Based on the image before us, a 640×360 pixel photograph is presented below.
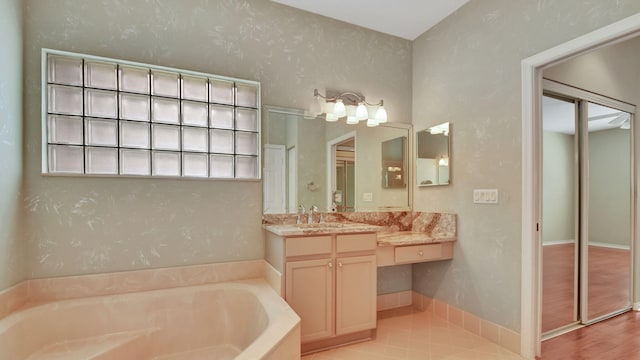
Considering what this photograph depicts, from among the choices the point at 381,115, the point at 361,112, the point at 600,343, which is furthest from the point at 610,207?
the point at 361,112

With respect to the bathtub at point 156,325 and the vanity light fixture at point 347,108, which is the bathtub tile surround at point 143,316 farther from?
the vanity light fixture at point 347,108

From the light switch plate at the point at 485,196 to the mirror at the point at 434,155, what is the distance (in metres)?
0.30

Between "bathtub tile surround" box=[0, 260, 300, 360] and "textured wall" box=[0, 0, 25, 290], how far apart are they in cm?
19

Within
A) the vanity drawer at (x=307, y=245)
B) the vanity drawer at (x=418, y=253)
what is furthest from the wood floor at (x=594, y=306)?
the vanity drawer at (x=307, y=245)

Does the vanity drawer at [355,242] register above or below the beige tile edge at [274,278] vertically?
above

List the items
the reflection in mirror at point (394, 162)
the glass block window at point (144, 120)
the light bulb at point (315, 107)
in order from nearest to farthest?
the glass block window at point (144, 120), the light bulb at point (315, 107), the reflection in mirror at point (394, 162)

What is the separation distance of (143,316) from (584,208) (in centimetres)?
355

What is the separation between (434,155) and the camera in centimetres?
279

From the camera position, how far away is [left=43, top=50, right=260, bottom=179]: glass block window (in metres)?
1.87

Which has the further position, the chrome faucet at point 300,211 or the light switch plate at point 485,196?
the chrome faucet at point 300,211

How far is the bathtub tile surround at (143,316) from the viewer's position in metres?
1.62

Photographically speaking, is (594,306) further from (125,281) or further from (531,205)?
(125,281)

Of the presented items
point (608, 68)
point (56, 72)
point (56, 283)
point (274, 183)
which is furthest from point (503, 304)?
point (56, 72)

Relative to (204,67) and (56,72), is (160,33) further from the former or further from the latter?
(56,72)
